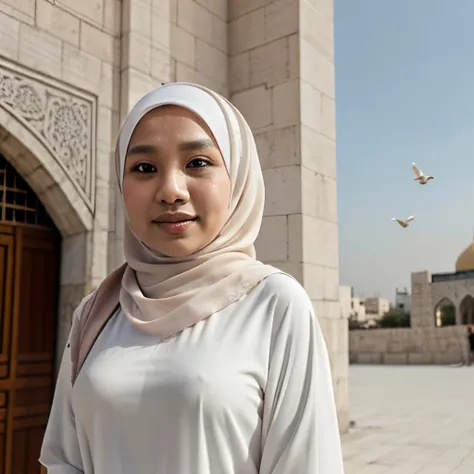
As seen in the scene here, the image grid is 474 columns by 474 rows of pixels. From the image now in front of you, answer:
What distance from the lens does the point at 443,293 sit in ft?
91.4

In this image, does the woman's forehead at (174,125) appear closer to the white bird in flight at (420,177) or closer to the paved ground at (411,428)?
the paved ground at (411,428)

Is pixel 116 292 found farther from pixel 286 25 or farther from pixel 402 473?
pixel 286 25

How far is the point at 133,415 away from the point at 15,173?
2.67m

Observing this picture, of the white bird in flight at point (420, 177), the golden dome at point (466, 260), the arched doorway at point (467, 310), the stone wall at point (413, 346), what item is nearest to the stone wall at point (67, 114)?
the white bird in flight at point (420, 177)

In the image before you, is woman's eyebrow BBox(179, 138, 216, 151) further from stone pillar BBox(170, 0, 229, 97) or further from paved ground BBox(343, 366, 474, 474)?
paved ground BBox(343, 366, 474, 474)

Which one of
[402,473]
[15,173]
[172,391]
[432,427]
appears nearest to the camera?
[172,391]

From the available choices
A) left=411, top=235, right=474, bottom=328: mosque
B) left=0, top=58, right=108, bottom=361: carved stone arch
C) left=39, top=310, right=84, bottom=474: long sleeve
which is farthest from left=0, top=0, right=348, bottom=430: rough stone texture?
left=411, top=235, right=474, bottom=328: mosque

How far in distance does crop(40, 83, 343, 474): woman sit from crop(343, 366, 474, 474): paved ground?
11.3ft

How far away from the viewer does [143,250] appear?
105 cm

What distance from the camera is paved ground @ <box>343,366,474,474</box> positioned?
13.9ft

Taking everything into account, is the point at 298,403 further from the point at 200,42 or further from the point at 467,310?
the point at 467,310

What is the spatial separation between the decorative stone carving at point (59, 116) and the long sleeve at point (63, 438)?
2249 mm

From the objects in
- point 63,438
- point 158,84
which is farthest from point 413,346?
point 63,438

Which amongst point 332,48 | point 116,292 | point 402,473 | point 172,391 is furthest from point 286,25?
point 172,391
